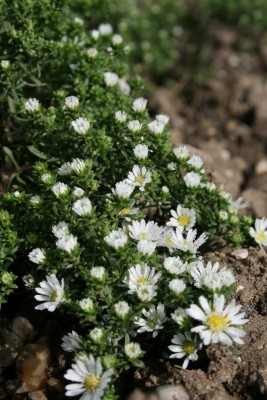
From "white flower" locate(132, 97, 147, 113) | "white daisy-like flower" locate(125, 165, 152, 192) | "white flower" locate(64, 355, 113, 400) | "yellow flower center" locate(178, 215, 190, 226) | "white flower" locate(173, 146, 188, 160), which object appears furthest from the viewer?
"white flower" locate(132, 97, 147, 113)

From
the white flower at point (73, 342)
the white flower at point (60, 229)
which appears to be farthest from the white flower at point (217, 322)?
the white flower at point (60, 229)

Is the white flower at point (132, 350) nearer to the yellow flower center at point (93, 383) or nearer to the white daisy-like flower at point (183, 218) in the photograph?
the yellow flower center at point (93, 383)

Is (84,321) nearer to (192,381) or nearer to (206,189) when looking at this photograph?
(192,381)

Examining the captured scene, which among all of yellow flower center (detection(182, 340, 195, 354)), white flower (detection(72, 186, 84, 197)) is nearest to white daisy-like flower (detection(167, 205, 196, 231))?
white flower (detection(72, 186, 84, 197))

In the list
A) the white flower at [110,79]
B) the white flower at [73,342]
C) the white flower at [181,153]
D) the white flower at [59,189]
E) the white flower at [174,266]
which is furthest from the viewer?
the white flower at [110,79]

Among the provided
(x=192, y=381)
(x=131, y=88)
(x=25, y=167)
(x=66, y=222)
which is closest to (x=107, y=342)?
(x=192, y=381)

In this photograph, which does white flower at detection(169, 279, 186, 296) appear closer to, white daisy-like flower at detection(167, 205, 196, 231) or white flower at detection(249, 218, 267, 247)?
white daisy-like flower at detection(167, 205, 196, 231)
